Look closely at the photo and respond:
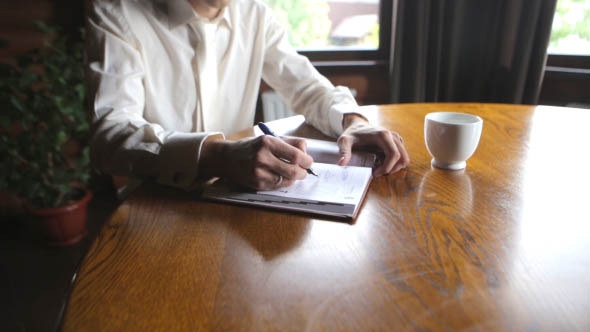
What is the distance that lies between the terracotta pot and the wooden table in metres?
1.36

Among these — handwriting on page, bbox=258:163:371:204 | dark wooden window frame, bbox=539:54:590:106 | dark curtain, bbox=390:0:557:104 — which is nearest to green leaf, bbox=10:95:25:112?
handwriting on page, bbox=258:163:371:204

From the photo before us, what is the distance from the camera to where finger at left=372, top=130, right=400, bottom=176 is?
76cm

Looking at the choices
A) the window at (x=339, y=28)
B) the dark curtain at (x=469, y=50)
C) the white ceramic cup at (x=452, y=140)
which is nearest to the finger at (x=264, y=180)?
the white ceramic cup at (x=452, y=140)

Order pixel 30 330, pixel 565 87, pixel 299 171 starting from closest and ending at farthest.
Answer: pixel 299 171, pixel 30 330, pixel 565 87

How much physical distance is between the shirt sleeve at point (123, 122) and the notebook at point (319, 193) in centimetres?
9

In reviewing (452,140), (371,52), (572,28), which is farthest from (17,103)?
(572,28)

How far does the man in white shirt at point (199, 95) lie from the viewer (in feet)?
2.30

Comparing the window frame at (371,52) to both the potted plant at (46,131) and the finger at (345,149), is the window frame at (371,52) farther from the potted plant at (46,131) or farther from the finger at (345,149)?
the finger at (345,149)

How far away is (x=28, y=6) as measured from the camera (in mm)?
1895

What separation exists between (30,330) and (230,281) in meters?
1.36

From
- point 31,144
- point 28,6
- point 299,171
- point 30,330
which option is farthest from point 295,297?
point 28,6

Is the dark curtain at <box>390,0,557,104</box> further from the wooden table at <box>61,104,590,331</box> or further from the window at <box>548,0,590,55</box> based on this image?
the wooden table at <box>61,104,590,331</box>

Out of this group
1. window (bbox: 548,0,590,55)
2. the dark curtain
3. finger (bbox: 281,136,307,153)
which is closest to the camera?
finger (bbox: 281,136,307,153)

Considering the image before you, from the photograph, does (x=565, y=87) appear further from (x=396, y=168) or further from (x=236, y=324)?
(x=236, y=324)
